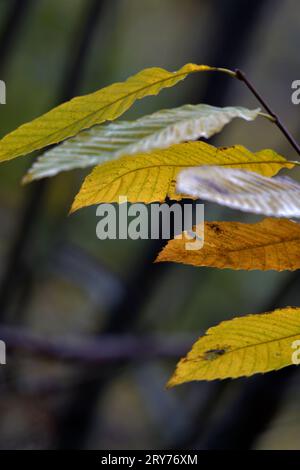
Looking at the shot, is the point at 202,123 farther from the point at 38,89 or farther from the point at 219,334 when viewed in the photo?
the point at 38,89

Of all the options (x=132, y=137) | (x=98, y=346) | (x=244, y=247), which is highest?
(x=132, y=137)

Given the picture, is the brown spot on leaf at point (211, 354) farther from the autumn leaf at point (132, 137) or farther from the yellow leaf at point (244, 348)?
the autumn leaf at point (132, 137)

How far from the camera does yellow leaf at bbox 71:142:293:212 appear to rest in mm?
588

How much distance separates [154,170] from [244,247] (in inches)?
4.0

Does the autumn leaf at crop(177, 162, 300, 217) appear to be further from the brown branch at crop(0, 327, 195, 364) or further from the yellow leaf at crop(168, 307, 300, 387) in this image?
the brown branch at crop(0, 327, 195, 364)

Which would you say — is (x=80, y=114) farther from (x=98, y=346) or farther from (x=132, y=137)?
(x=98, y=346)

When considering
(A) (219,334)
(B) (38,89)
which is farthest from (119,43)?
(A) (219,334)

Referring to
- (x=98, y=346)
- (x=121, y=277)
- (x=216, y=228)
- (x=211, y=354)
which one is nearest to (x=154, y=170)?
(x=216, y=228)

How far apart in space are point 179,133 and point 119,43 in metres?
2.97

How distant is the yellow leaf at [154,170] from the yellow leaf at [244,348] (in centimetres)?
13

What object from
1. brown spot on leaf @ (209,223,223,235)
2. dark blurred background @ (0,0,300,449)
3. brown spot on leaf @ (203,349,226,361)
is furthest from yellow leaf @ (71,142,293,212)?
dark blurred background @ (0,0,300,449)

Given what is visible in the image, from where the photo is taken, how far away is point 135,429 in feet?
13.2

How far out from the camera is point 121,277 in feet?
9.36
